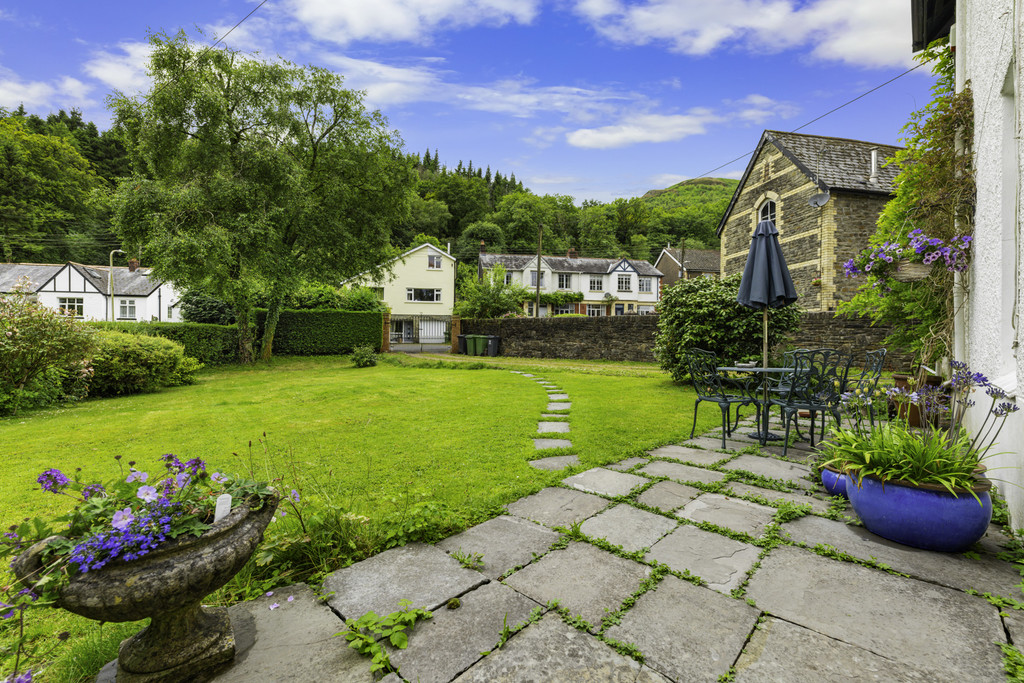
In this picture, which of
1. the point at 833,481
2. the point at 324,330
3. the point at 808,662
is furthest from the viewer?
the point at 324,330

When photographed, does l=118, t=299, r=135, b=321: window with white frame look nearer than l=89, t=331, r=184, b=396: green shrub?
No

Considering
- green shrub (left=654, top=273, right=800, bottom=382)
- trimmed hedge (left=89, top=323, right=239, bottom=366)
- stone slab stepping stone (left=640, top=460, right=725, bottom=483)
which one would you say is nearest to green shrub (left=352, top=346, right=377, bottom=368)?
trimmed hedge (left=89, top=323, right=239, bottom=366)

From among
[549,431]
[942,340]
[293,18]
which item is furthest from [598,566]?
[293,18]

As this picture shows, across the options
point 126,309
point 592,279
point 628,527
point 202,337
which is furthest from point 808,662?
point 126,309

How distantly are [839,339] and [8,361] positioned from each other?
1801 cm

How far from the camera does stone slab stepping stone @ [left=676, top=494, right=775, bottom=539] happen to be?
2.59 m

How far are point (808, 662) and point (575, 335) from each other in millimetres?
17434

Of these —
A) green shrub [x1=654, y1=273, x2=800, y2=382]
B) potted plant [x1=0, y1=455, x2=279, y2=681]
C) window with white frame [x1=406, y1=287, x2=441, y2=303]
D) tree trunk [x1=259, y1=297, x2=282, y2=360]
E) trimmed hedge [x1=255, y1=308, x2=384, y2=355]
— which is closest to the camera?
potted plant [x1=0, y1=455, x2=279, y2=681]

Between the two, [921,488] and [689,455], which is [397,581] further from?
[689,455]

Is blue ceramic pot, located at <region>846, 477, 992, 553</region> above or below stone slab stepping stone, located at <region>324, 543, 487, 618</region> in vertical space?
above

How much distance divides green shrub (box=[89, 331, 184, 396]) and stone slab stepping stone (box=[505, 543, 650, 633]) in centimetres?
1008

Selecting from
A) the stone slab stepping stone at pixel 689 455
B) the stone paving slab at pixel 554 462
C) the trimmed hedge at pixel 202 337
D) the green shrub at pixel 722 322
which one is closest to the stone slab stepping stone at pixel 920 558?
the stone slab stepping stone at pixel 689 455

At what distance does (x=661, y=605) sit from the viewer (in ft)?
6.02

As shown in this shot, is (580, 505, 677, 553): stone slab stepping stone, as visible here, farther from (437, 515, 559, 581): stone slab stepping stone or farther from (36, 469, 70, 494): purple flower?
(36, 469, 70, 494): purple flower
